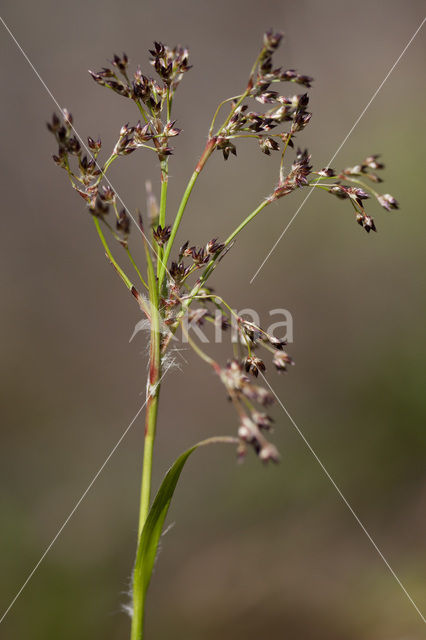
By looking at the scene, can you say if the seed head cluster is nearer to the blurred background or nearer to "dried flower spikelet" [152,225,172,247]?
"dried flower spikelet" [152,225,172,247]

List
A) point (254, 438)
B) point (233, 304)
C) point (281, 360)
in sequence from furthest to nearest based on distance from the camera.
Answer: point (233, 304)
point (281, 360)
point (254, 438)

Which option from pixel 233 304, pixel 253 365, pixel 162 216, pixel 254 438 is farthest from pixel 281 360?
pixel 233 304

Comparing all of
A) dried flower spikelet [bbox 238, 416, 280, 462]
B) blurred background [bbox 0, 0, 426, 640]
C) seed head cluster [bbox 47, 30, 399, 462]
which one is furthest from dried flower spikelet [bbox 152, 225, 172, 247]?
blurred background [bbox 0, 0, 426, 640]

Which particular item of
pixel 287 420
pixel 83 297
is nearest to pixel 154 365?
pixel 287 420

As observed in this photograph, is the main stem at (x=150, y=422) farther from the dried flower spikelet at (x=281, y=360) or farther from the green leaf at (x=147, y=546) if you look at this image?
the dried flower spikelet at (x=281, y=360)

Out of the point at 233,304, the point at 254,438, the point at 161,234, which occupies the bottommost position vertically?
the point at 233,304

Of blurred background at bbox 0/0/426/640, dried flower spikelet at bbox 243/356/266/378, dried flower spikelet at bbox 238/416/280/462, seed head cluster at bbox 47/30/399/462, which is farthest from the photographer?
blurred background at bbox 0/0/426/640

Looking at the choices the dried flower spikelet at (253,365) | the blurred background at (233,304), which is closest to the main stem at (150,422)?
the dried flower spikelet at (253,365)

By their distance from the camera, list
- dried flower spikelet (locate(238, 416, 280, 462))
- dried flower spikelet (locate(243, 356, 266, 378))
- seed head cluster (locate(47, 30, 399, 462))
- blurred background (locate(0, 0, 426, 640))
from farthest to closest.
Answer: blurred background (locate(0, 0, 426, 640)) → dried flower spikelet (locate(243, 356, 266, 378)) → seed head cluster (locate(47, 30, 399, 462)) → dried flower spikelet (locate(238, 416, 280, 462))

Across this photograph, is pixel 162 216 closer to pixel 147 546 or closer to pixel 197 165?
pixel 197 165

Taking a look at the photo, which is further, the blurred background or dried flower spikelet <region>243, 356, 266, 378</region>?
the blurred background
